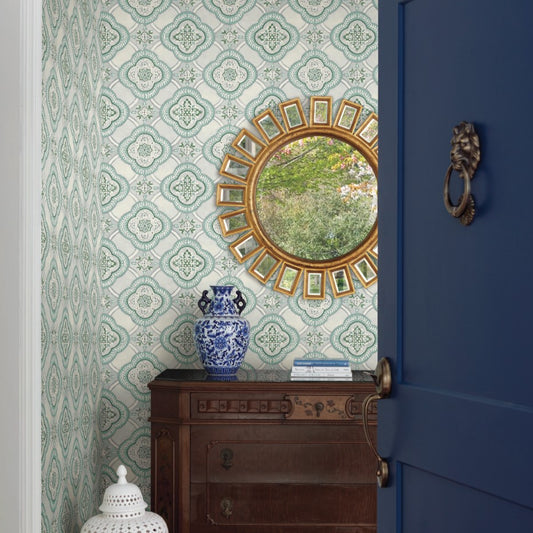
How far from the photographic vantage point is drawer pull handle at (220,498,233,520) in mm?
3331

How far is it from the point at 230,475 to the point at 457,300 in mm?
2161

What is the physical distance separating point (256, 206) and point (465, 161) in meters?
2.55

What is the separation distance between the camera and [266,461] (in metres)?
3.34

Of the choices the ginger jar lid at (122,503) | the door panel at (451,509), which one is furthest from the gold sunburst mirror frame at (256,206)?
the door panel at (451,509)

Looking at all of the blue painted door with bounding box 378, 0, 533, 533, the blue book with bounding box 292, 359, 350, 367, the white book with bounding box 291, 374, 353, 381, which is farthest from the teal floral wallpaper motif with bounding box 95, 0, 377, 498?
the blue painted door with bounding box 378, 0, 533, 533

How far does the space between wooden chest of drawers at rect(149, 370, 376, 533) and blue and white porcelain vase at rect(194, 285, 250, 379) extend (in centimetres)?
20

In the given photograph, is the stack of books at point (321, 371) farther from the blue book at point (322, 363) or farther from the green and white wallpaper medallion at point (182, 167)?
the green and white wallpaper medallion at point (182, 167)

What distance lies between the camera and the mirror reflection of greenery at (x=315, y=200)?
3.88 metres

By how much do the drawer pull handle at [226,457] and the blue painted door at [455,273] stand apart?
169cm

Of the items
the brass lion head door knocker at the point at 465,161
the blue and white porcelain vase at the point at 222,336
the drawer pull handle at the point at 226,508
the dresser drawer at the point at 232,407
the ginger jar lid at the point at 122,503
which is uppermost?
the brass lion head door knocker at the point at 465,161

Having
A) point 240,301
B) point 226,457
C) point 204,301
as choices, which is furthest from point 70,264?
point 226,457

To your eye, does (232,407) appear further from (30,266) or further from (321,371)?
(30,266)

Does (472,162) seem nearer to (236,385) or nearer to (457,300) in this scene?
(457,300)

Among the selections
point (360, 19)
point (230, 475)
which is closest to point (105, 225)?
point (230, 475)
